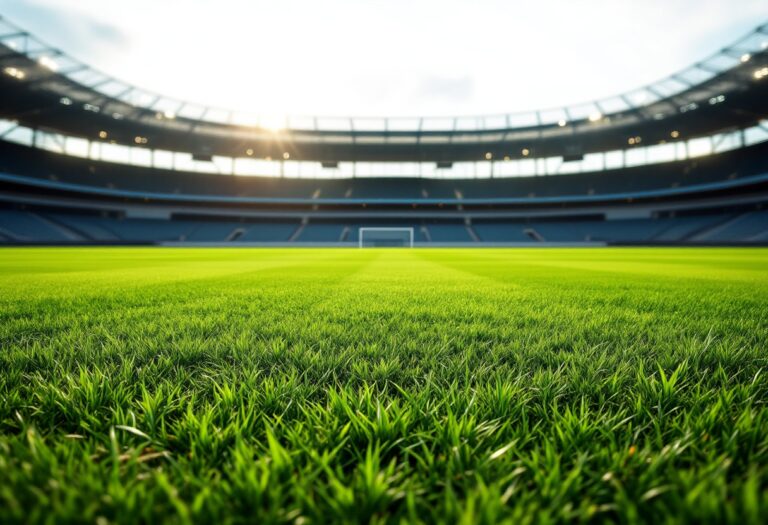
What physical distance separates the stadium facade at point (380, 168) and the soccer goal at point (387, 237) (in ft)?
5.53

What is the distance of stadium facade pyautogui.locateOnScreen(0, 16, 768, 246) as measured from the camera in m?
30.7

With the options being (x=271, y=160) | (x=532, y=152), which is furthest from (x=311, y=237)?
(x=532, y=152)

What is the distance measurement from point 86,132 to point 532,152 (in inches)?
2096

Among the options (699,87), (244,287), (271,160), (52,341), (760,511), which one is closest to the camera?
(760,511)

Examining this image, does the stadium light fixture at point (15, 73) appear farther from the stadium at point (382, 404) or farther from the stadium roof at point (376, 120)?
the stadium at point (382, 404)

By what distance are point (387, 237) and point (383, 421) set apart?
45244 millimetres

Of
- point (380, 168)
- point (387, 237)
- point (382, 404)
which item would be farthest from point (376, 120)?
point (382, 404)

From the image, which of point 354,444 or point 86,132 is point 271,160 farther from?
point 354,444

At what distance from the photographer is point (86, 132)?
38094 millimetres

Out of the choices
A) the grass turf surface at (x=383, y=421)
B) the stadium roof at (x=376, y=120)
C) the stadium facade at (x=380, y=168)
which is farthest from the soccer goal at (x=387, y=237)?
the grass turf surface at (x=383, y=421)

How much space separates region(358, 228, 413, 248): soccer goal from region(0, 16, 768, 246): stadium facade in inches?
66.4

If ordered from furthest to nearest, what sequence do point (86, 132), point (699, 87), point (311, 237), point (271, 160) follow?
point (271, 160), point (311, 237), point (86, 132), point (699, 87)

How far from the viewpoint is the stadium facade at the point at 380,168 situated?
30.7 meters

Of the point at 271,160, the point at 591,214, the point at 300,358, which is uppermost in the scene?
the point at 271,160
